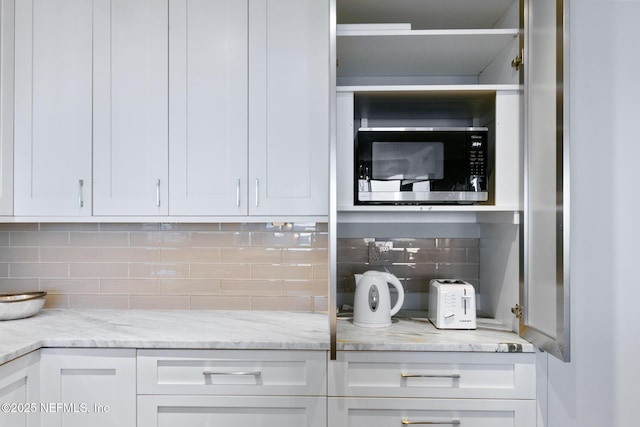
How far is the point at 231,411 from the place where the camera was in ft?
5.68

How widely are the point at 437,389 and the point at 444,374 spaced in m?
0.06

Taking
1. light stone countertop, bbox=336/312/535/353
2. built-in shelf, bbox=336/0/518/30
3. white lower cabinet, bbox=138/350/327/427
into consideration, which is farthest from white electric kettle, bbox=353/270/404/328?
built-in shelf, bbox=336/0/518/30

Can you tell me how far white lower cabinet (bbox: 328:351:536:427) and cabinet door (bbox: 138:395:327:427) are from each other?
11 cm

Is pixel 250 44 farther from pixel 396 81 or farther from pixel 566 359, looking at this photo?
pixel 566 359

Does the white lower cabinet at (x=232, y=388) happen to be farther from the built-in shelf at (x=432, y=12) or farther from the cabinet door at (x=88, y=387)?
the built-in shelf at (x=432, y=12)

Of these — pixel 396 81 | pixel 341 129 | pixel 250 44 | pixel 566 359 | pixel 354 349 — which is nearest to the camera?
pixel 566 359

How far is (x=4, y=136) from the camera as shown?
79.6 inches

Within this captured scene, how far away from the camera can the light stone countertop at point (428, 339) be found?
1.67 meters

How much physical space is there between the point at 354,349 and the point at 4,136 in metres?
1.70

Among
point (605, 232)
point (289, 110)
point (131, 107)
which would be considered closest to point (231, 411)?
point (289, 110)

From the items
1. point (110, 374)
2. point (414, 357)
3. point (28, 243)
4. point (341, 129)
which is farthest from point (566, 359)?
point (28, 243)

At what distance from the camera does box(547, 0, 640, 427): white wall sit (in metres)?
1.64

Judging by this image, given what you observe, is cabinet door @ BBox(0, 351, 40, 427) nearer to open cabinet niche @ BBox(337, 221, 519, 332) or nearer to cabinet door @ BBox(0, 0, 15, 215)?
cabinet door @ BBox(0, 0, 15, 215)

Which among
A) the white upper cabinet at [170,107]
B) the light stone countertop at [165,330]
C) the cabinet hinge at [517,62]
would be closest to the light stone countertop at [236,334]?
the light stone countertop at [165,330]
